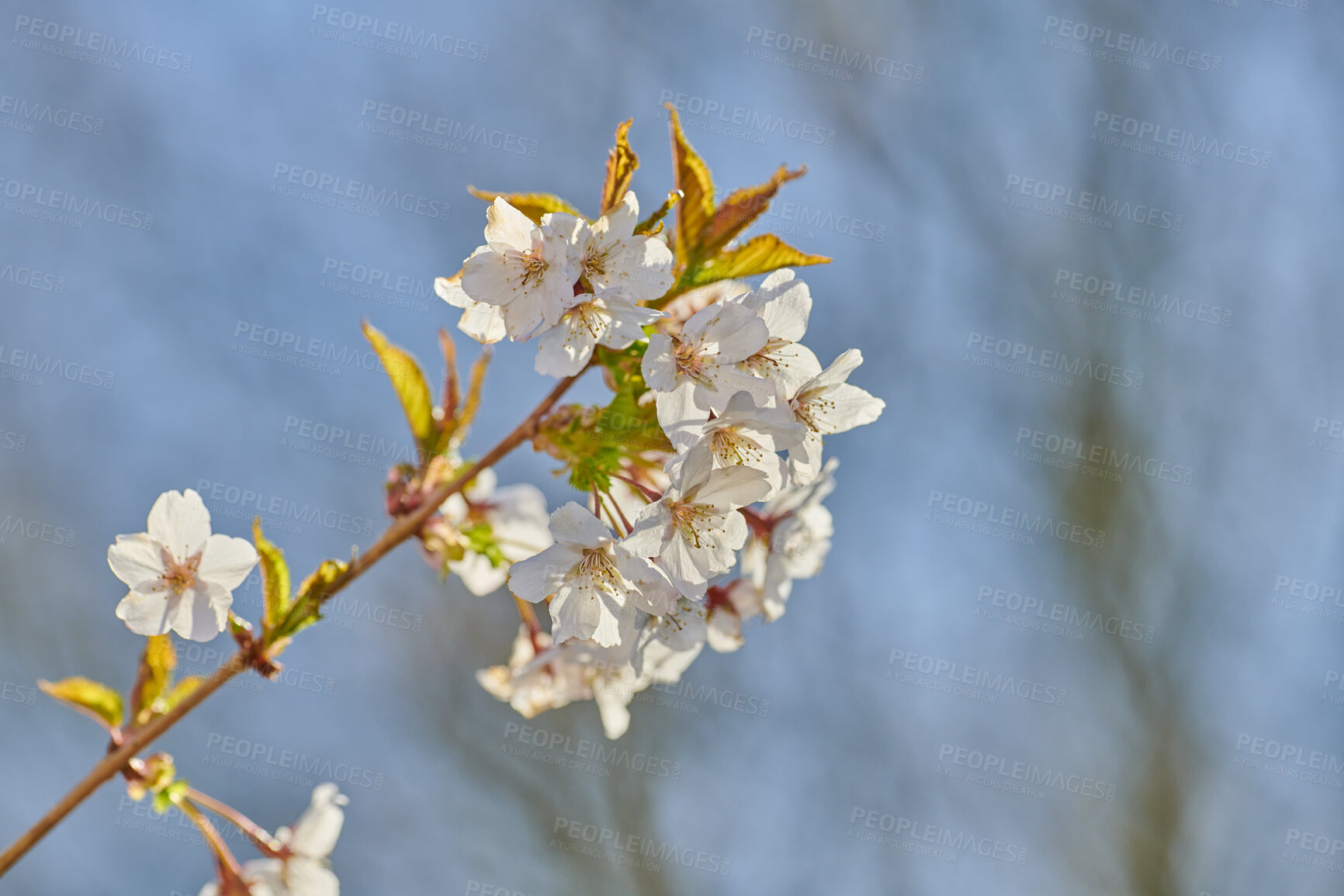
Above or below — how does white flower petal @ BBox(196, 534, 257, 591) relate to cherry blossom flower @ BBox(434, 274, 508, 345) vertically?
below

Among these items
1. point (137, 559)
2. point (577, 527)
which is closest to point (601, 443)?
point (577, 527)

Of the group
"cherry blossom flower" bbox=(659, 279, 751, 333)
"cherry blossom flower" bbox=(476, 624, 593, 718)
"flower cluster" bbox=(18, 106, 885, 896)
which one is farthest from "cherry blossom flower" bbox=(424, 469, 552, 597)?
"cherry blossom flower" bbox=(659, 279, 751, 333)

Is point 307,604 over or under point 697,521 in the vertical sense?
under

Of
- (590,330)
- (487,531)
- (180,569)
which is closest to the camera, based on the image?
(590,330)

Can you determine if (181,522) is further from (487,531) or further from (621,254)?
(621,254)

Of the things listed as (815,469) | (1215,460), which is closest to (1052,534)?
(1215,460)

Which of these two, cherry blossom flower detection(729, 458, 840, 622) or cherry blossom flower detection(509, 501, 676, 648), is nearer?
cherry blossom flower detection(509, 501, 676, 648)

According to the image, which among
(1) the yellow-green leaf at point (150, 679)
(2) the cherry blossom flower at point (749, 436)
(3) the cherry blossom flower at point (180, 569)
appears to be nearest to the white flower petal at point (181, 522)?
(3) the cherry blossom flower at point (180, 569)

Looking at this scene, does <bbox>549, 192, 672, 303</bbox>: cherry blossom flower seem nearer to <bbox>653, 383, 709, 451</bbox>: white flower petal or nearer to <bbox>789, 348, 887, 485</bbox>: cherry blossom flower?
<bbox>653, 383, 709, 451</bbox>: white flower petal
